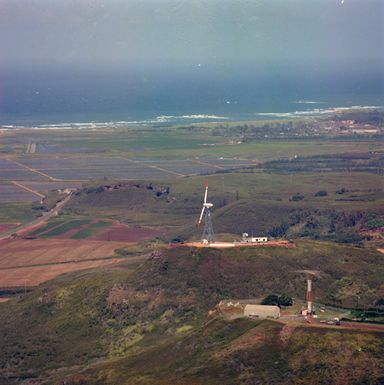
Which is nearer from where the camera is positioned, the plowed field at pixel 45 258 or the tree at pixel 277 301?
the tree at pixel 277 301

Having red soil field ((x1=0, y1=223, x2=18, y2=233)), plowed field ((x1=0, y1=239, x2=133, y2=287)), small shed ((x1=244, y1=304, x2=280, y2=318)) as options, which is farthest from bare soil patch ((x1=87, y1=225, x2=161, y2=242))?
small shed ((x1=244, y1=304, x2=280, y2=318))

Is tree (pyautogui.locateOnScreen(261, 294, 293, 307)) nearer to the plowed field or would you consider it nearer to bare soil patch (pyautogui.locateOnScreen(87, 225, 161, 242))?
the plowed field

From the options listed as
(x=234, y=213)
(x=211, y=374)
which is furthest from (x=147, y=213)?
(x=211, y=374)

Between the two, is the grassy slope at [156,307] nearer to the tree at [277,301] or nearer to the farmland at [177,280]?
the farmland at [177,280]

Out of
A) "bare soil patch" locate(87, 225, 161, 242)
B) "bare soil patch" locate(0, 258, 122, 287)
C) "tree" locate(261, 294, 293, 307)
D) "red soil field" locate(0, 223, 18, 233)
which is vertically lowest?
"bare soil patch" locate(0, 258, 122, 287)

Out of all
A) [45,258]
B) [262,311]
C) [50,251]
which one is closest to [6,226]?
[50,251]

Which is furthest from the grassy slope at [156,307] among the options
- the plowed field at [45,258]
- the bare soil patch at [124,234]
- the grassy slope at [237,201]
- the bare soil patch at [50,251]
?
the grassy slope at [237,201]
